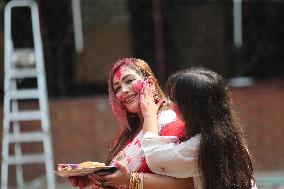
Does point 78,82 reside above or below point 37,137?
above

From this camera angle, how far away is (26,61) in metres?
6.80

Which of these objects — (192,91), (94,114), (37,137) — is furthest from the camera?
(94,114)

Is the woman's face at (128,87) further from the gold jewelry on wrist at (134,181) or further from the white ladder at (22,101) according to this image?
the white ladder at (22,101)

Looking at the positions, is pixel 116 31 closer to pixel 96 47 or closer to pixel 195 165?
pixel 96 47

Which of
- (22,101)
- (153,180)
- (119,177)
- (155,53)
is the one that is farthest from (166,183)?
(155,53)

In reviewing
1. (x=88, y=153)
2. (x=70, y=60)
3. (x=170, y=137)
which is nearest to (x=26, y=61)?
(x=70, y=60)

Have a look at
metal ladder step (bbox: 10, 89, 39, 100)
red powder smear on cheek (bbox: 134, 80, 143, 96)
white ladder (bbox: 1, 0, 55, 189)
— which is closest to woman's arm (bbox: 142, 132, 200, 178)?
red powder smear on cheek (bbox: 134, 80, 143, 96)

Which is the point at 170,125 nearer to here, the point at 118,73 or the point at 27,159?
the point at 118,73

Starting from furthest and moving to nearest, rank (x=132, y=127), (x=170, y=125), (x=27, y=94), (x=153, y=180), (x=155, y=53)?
(x=155, y=53)
(x=27, y=94)
(x=132, y=127)
(x=170, y=125)
(x=153, y=180)

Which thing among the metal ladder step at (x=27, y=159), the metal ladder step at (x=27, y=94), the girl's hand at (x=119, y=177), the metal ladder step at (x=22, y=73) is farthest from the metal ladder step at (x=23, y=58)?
the girl's hand at (x=119, y=177)

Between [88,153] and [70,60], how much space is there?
3.59ft

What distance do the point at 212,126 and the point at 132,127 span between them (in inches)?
20.8

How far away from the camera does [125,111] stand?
2.63 meters

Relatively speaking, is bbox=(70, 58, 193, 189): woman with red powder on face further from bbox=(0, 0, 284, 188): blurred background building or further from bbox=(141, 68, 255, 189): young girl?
bbox=(0, 0, 284, 188): blurred background building
